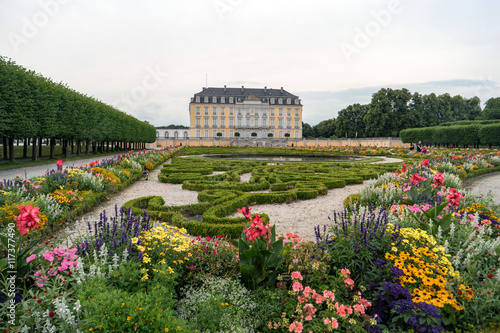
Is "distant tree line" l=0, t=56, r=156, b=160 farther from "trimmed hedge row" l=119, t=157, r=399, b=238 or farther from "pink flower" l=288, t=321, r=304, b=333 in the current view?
"pink flower" l=288, t=321, r=304, b=333

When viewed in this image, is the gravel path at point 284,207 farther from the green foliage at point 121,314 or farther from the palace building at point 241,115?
the palace building at point 241,115

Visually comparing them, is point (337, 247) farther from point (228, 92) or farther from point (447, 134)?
point (228, 92)

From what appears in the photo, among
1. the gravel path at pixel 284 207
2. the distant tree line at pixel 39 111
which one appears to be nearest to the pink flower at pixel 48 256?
the gravel path at pixel 284 207

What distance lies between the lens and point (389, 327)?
2387 millimetres

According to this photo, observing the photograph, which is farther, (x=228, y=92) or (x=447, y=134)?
(x=228, y=92)

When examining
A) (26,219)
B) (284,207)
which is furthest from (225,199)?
(26,219)

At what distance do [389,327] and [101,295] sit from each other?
2223 mm

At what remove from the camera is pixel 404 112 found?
4850 centimetres

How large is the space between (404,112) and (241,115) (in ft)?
103

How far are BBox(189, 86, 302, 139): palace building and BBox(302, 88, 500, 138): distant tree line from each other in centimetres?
1169

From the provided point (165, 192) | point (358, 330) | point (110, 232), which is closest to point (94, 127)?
point (165, 192)

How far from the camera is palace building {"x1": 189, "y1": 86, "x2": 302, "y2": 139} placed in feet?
206

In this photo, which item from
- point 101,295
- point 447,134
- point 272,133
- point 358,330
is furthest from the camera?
point 272,133

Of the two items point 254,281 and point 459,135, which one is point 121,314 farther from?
point 459,135
